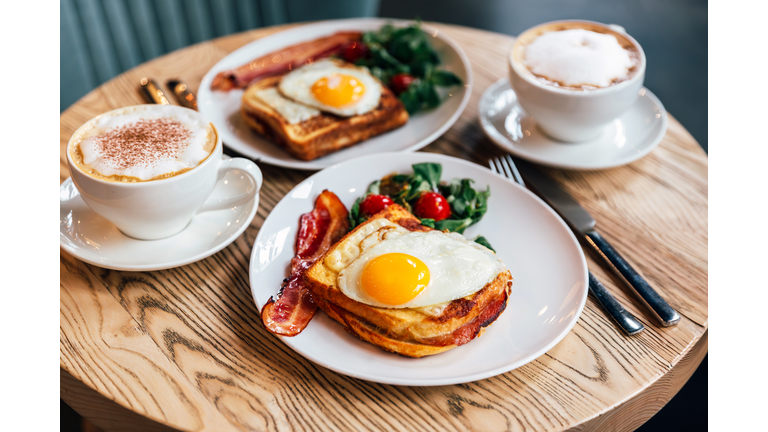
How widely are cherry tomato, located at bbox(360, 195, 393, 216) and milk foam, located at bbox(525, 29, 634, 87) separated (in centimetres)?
91

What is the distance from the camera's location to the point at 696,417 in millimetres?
2854

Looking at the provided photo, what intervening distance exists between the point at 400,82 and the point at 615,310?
154cm

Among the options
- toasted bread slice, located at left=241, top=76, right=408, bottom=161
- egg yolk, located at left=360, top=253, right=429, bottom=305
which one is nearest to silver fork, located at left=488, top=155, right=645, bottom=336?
egg yolk, located at left=360, top=253, right=429, bottom=305

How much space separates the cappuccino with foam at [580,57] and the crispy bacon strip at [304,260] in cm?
106

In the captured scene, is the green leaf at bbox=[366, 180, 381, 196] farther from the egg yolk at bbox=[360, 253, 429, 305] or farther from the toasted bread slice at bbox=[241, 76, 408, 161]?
the egg yolk at bbox=[360, 253, 429, 305]

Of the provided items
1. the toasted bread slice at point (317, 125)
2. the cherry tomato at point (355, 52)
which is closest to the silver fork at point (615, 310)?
the toasted bread slice at point (317, 125)

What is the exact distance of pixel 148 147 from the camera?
1642mm

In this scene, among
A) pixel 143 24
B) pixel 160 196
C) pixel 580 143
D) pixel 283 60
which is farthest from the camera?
pixel 143 24

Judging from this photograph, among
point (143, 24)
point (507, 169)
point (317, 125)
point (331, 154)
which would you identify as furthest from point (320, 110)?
point (143, 24)

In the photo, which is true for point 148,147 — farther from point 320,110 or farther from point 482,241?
point 482,241

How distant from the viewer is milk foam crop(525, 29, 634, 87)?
6.89 feet

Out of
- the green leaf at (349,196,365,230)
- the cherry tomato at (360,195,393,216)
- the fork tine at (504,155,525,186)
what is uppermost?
the cherry tomato at (360,195,393,216)

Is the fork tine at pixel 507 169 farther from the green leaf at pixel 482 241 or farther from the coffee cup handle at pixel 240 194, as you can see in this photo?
the coffee cup handle at pixel 240 194

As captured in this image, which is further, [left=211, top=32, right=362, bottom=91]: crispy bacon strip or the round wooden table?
[left=211, top=32, right=362, bottom=91]: crispy bacon strip
